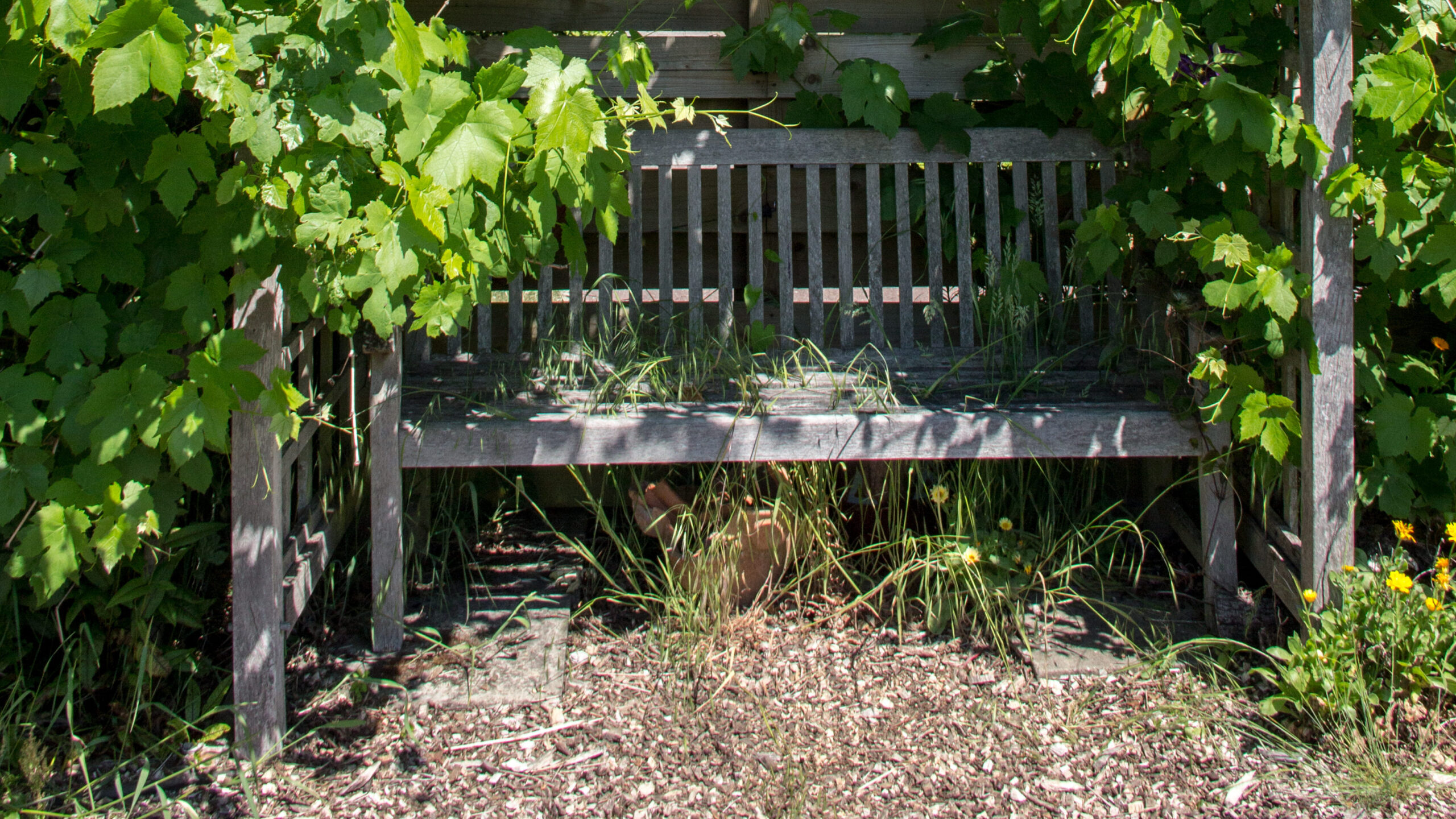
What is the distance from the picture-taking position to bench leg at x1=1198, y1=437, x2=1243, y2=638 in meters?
2.68

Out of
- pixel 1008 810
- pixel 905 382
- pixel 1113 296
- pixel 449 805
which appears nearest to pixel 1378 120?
pixel 1113 296

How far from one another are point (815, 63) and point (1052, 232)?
0.87 m

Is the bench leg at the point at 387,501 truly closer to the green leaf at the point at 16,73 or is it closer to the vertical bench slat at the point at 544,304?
the vertical bench slat at the point at 544,304

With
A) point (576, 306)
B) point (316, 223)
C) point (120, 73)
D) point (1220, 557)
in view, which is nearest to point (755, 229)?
point (576, 306)

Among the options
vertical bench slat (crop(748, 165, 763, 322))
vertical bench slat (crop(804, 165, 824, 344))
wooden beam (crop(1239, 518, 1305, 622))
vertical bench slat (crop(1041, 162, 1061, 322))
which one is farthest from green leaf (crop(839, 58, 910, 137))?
wooden beam (crop(1239, 518, 1305, 622))

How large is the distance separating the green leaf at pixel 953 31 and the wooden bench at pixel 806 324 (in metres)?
0.30

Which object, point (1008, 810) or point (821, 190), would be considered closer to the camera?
point (1008, 810)

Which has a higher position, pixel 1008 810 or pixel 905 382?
pixel 905 382

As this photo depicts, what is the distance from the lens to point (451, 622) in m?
2.82

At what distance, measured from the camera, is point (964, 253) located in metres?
3.21

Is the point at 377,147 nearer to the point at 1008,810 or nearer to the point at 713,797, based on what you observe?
the point at 713,797

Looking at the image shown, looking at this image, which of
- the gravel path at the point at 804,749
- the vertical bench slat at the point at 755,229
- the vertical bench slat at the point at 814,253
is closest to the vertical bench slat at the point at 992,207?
the vertical bench slat at the point at 814,253

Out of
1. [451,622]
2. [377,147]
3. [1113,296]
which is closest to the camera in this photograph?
[377,147]

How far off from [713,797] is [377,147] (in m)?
1.29
